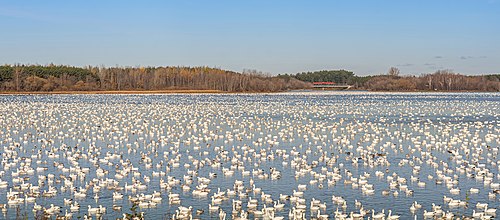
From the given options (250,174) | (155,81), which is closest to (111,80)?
(155,81)

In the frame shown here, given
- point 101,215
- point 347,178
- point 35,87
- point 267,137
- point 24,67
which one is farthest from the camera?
Answer: point 24,67

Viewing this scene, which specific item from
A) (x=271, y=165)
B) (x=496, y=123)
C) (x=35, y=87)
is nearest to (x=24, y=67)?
(x=35, y=87)

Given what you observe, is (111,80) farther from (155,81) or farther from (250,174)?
Answer: (250,174)

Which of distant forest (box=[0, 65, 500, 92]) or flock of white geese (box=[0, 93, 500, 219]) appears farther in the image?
distant forest (box=[0, 65, 500, 92])

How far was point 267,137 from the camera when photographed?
31250 mm

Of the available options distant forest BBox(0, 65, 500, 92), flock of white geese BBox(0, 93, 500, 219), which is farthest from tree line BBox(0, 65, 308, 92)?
flock of white geese BBox(0, 93, 500, 219)

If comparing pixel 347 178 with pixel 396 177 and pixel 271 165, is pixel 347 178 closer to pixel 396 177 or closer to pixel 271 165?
pixel 396 177

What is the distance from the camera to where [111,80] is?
518 ft

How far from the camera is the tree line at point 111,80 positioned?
140 metres

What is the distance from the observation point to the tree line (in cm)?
14025

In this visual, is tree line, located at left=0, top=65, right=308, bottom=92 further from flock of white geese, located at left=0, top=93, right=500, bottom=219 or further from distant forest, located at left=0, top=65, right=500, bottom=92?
flock of white geese, located at left=0, top=93, right=500, bottom=219

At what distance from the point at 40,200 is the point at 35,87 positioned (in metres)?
126

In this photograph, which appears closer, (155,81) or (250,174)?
(250,174)

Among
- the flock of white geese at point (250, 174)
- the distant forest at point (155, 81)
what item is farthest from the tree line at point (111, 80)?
the flock of white geese at point (250, 174)
